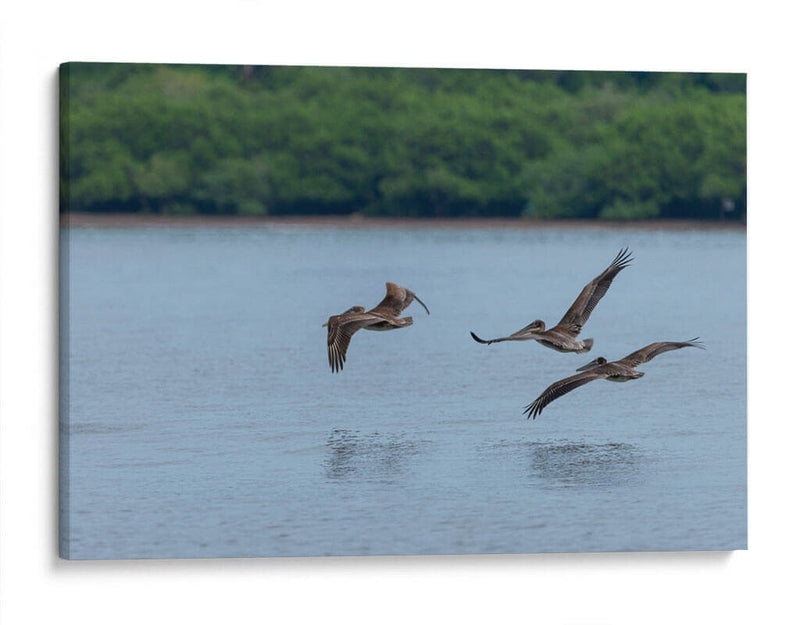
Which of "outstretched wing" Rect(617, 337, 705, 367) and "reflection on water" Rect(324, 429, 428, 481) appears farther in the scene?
"outstretched wing" Rect(617, 337, 705, 367)

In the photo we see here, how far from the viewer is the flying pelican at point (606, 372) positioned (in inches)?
209

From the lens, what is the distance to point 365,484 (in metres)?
5.21

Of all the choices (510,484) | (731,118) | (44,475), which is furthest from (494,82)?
(44,475)

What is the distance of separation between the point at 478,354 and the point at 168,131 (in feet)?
4.26

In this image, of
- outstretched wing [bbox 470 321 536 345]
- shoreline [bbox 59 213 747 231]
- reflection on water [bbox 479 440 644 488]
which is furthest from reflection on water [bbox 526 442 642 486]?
shoreline [bbox 59 213 747 231]

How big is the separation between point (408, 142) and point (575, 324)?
851 millimetres

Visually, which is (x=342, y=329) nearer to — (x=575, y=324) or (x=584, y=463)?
(x=575, y=324)

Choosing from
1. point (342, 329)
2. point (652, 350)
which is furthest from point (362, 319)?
point (652, 350)

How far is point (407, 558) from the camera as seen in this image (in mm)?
5246

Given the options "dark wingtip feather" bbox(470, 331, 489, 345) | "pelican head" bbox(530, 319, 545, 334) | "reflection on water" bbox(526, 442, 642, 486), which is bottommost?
"reflection on water" bbox(526, 442, 642, 486)

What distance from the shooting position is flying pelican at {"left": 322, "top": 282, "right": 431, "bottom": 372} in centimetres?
523

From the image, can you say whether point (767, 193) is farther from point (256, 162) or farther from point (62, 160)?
point (62, 160)

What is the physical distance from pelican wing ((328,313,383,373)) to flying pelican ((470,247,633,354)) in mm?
383

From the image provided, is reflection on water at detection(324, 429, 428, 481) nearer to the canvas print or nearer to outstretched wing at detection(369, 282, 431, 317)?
the canvas print
